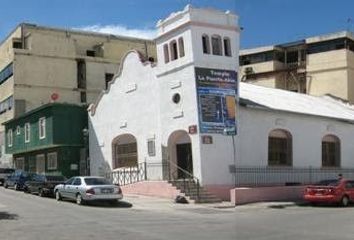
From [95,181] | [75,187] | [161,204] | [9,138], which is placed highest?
[9,138]

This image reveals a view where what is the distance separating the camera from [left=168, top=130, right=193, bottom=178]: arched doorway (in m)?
35.2

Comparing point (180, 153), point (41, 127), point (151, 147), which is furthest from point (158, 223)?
point (41, 127)

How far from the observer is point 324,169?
39562 mm

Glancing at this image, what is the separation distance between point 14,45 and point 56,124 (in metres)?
26.9

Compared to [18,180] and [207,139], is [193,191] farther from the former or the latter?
[18,180]

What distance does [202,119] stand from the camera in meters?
33.2

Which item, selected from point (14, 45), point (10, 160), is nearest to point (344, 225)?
point (10, 160)

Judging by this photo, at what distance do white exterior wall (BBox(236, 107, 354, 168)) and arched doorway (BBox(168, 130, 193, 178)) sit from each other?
2703 millimetres

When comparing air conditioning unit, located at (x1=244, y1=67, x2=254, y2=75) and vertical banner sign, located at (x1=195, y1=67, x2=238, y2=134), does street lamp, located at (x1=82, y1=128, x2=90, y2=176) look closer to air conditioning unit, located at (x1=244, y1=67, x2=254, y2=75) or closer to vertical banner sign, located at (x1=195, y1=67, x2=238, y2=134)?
vertical banner sign, located at (x1=195, y1=67, x2=238, y2=134)

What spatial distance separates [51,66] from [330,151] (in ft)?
128

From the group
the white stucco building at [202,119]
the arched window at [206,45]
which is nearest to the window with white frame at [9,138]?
the white stucco building at [202,119]

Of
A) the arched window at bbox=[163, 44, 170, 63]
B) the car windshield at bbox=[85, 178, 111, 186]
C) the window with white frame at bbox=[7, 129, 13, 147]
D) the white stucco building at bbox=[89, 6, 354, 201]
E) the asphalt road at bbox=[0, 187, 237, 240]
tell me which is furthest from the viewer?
the window with white frame at bbox=[7, 129, 13, 147]

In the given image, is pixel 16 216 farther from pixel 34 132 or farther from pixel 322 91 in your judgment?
pixel 322 91

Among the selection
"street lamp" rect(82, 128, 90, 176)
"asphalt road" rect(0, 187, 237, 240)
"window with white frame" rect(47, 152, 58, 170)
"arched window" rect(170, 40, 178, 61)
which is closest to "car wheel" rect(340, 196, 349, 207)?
"asphalt road" rect(0, 187, 237, 240)
